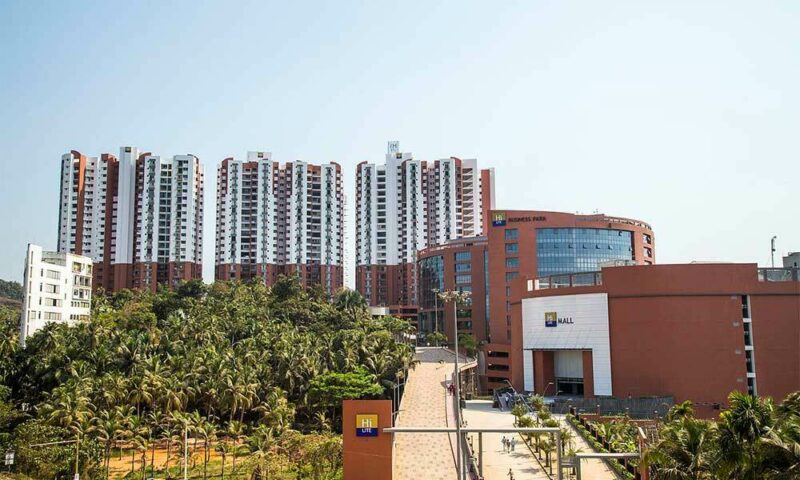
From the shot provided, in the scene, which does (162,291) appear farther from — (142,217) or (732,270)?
(732,270)

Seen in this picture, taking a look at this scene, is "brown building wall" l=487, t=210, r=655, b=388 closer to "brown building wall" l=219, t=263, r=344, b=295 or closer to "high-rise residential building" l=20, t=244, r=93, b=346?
"brown building wall" l=219, t=263, r=344, b=295

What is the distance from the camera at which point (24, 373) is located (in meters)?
61.3

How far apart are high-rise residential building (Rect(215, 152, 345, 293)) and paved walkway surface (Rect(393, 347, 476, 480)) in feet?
202

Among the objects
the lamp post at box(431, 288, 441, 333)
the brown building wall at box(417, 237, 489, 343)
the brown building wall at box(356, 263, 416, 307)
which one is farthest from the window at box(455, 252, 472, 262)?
the brown building wall at box(356, 263, 416, 307)

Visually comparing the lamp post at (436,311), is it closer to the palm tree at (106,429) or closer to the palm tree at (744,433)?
the palm tree at (106,429)

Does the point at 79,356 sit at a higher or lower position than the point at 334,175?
lower

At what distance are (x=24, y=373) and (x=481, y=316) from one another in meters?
65.7

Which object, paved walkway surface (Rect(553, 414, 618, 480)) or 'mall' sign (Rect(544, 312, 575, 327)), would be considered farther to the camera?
'mall' sign (Rect(544, 312, 575, 327))

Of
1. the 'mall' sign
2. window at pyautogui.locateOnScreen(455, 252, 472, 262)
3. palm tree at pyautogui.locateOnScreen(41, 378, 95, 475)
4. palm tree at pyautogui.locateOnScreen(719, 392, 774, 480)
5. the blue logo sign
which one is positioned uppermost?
the blue logo sign

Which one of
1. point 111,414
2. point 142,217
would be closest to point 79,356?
point 111,414

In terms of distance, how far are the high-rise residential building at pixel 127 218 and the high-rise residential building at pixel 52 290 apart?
133 ft

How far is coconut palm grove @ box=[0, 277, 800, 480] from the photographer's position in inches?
909

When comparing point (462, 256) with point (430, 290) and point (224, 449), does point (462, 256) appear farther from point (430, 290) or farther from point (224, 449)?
point (224, 449)

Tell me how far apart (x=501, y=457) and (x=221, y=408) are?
85.1 feet
